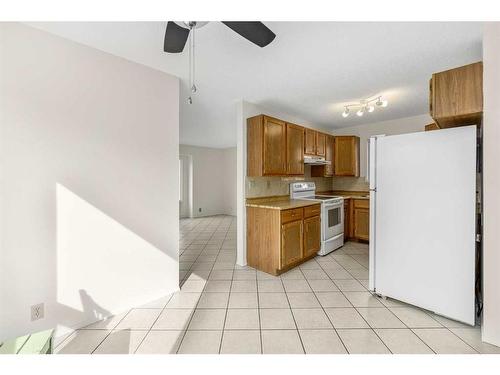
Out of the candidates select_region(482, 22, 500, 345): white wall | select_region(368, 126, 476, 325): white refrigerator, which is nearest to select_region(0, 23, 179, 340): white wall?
select_region(368, 126, 476, 325): white refrigerator

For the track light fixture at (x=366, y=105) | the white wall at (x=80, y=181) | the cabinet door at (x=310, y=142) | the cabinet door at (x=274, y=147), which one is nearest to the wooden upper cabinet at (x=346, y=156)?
the cabinet door at (x=310, y=142)

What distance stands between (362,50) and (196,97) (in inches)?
83.5

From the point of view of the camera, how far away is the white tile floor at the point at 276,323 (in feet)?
5.33

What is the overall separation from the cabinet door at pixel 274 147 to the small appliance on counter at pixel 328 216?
854 millimetres

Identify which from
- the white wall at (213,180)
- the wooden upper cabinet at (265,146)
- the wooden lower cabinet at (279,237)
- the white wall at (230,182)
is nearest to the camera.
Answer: the wooden lower cabinet at (279,237)

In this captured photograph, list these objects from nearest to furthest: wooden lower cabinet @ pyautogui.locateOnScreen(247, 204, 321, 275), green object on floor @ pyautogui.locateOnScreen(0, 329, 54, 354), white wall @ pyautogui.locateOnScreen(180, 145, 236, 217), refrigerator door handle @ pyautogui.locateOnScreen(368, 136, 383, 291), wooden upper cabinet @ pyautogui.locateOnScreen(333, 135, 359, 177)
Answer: green object on floor @ pyautogui.locateOnScreen(0, 329, 54, 354) → refrigerator door handle @ pyautogui.locateOnScreen(368, 136, 383, 291) → wooden lower cabinet @ pyautogui.locateOnScreen(247, 204, 321, 275) → wooden upper cabinet @ pyautogui.locateOnScreen(333, 135, 359, 177) → white wall @ pyautogui.locateOnScreen(180, 145, 236, 217)

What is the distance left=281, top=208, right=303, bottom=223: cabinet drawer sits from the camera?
2.88m

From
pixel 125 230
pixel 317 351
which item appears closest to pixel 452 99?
pixel 317 351

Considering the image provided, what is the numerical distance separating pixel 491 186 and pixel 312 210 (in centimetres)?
201

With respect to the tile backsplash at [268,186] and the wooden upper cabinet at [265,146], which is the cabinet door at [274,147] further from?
the tile backsplash at [268,186]

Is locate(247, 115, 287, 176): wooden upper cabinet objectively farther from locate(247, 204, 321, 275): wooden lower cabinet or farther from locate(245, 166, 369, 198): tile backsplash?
locate(247, 204, 321, 275): wooden lower cabinet

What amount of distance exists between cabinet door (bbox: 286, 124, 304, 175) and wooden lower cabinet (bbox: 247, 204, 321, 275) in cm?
68

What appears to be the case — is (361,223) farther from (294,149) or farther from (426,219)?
(426,219)

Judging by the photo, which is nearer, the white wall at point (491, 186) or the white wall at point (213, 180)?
the white wall at point (491, 186)
